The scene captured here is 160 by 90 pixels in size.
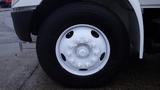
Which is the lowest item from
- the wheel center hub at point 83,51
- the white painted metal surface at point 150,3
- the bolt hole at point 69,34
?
the wheel center hub at point 83,51

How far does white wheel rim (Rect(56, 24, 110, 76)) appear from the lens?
4559mm

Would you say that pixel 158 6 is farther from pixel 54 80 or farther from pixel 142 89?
pixel 54 80

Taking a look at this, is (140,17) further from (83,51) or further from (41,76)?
(41,76)

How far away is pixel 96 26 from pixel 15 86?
1.23 meters

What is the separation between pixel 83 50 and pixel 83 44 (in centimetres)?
7

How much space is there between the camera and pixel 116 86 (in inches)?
185

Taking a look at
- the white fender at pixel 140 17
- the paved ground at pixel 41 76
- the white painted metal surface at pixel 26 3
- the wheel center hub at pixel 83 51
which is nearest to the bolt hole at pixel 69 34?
the wheel center hub at pixel 83 51

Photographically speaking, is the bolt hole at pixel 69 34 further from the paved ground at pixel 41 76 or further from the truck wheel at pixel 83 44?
the paved ground at pixel 41 76

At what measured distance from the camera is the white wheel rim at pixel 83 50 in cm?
456

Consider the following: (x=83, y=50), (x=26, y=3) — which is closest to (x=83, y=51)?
(x=83, y=50)

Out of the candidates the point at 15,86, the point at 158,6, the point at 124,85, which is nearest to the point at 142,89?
the point at 124,85

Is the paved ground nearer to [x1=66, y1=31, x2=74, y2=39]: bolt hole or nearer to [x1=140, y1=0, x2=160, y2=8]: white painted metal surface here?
[x1=66, y1=31, x2=74, y2=39]: bolt hole

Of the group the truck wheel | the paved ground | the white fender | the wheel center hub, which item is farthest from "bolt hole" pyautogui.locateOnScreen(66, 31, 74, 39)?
the white fender

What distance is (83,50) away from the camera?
4590 millimetres
